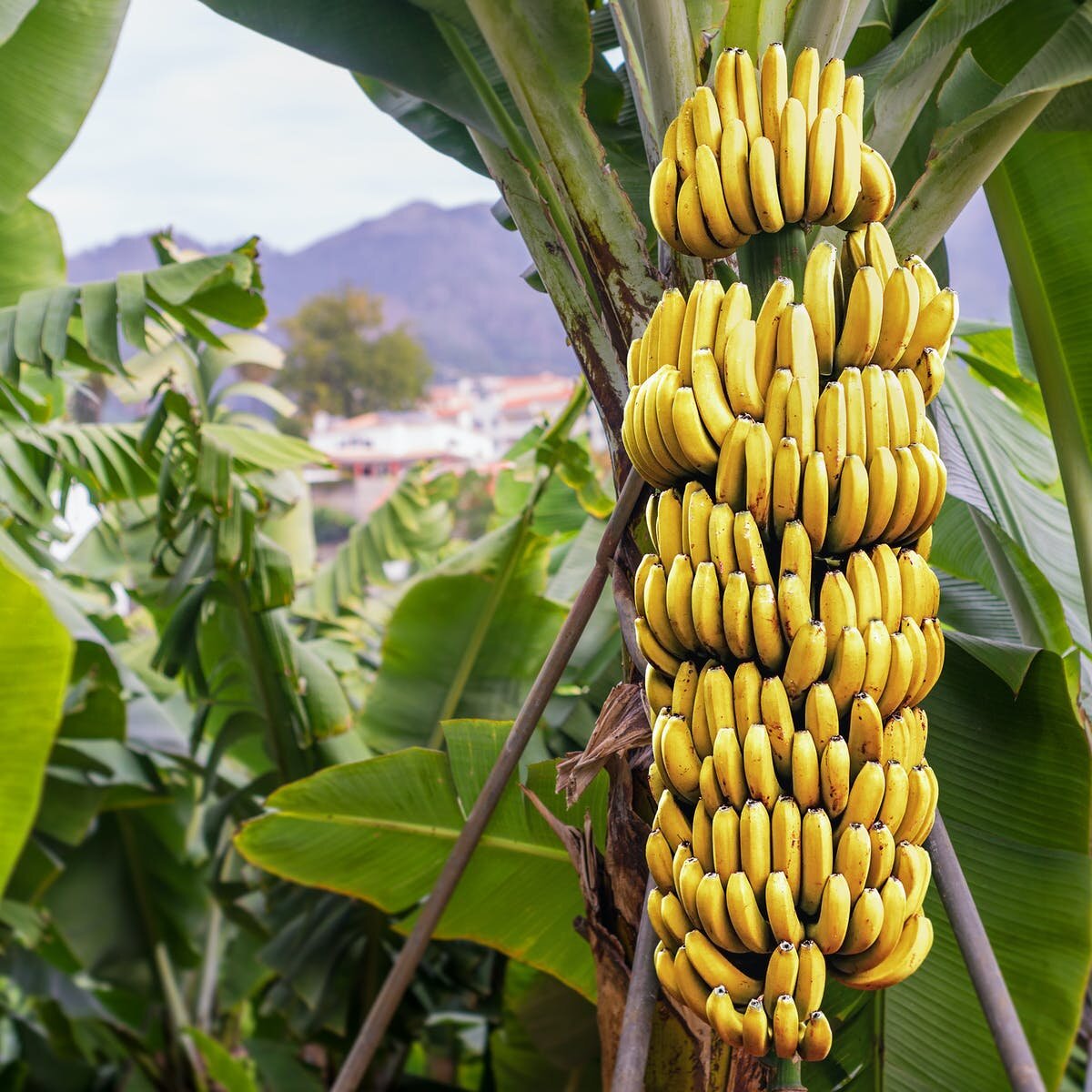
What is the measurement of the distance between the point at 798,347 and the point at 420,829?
32.4 inches

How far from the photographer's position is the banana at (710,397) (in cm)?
63

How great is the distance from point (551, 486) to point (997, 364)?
0.96 m

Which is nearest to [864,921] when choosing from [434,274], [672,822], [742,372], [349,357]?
[672,822]

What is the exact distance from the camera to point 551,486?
227 cm

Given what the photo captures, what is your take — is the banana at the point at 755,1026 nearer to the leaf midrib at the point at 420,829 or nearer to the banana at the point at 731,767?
the banana at the point at 731,767

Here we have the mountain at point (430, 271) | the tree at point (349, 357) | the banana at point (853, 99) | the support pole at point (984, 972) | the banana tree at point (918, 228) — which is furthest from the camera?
the mountain at point (430, 271)

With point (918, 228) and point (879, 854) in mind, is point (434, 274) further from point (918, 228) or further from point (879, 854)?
point (879, 854)

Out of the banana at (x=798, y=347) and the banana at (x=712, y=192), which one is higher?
the banana at (x=712, y=192)

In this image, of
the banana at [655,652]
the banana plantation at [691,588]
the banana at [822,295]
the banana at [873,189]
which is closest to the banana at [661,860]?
the banana plantation at [691,588]

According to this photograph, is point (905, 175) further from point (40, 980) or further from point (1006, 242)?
point (40, 980)

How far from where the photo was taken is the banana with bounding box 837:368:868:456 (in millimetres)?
626

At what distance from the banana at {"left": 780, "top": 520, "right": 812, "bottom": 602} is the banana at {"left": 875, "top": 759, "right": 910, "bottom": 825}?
121 mm

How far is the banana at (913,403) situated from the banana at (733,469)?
11 cm

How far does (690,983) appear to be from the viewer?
0.63 meters
